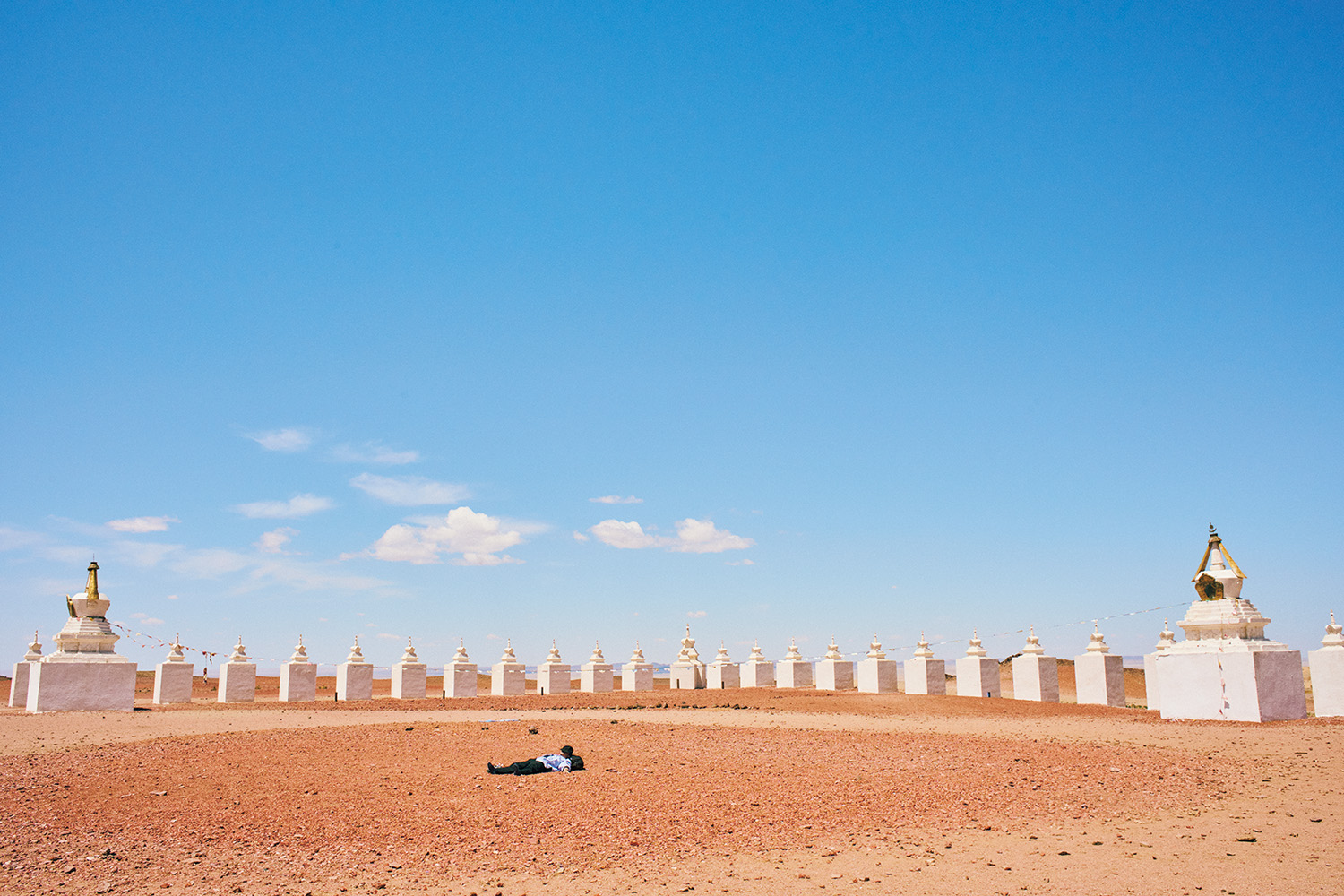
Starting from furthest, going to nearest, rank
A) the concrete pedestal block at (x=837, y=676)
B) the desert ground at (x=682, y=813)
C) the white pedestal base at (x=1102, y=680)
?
the concrete pedestal block at (x=837, y=676), the white pedestal base at (x=1102, y=680), the desert ground at (x=682, y=813)

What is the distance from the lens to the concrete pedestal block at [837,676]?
34875mm

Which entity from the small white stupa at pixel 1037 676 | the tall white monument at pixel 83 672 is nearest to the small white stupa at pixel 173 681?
the tall white monument at pixel 83 672

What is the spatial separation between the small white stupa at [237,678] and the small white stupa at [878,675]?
2255cm

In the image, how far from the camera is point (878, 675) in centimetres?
3306

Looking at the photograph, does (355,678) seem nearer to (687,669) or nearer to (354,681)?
(354,681)

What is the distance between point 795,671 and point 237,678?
843 inches

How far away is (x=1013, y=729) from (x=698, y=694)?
1458 centimetres

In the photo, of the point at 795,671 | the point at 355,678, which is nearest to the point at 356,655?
the point at 355,678

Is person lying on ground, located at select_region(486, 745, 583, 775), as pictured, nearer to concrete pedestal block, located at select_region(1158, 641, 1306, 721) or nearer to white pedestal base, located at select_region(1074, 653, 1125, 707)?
concrete pedestal block, located at select_region(1158, 641, 1306, 721)

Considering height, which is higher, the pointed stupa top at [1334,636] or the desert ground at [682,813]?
the pointed stupa top at [1334,636]

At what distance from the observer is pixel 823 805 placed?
34.8 ft

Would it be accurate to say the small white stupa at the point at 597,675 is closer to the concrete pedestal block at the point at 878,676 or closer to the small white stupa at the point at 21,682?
the concrete pedestal block at the point at 878,676

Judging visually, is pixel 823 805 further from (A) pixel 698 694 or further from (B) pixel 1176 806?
(A) pixel 698 694

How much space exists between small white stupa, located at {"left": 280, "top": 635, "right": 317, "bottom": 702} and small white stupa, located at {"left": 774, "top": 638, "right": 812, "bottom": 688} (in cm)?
1827
